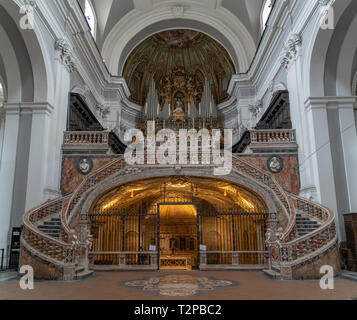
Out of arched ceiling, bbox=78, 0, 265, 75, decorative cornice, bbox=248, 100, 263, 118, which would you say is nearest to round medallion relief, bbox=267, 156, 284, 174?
decorative cornice, bbox=248, 100, 263, 118

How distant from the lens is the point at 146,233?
66.1ft

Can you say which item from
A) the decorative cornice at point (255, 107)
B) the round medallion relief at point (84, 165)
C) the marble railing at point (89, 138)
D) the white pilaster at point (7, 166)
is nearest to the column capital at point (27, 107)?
the white pilaster at point (7, 166)

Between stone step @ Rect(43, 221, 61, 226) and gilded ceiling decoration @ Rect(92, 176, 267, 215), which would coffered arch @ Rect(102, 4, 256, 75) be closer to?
gilded ceiling decoration @ Rect(92, 176, 267, 215)

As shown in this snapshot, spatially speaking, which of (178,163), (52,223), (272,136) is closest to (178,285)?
(52,223)

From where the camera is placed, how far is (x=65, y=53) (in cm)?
1486

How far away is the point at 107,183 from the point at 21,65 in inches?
228

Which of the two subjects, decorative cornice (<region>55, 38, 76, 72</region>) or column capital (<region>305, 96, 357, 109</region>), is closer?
column capital (<region>305, 96, 357, 109</region>)

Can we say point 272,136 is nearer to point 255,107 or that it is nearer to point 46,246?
point 255,107

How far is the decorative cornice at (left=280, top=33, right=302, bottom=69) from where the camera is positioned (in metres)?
13.9

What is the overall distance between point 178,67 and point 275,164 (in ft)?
52.2

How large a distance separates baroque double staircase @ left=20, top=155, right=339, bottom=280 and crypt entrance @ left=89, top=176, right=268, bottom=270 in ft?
2.31

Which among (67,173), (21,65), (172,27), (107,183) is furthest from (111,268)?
(172,27)

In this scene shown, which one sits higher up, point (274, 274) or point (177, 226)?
point (177, 226)
